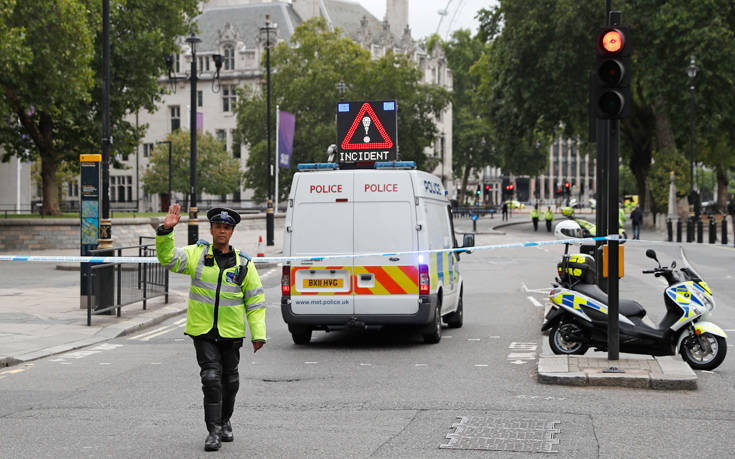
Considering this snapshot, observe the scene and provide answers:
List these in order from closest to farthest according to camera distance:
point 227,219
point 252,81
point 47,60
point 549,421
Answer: point 227,219, point 549,421, point 47,60, point 252,81

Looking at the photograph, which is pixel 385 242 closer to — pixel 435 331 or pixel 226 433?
pixel 435 331

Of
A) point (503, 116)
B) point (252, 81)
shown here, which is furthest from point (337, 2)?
point (503, 116)

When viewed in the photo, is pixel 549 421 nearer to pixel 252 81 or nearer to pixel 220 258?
pixel 220 258

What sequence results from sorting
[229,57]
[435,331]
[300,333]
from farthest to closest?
[229,57] → [300,333] → [435,331]

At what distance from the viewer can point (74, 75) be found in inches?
1225

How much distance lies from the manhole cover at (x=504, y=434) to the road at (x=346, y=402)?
6 cm

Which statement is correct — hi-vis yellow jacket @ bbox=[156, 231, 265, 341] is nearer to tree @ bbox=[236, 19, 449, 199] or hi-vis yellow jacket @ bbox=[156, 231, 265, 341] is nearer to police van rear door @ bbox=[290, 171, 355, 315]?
police van rear door @ bbox=[290, 171, 355, 315]

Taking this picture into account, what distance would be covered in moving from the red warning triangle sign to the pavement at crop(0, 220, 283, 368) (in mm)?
A: 5374

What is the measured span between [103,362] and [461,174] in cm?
10923

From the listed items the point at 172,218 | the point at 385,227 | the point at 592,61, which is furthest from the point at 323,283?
the point at 592,61

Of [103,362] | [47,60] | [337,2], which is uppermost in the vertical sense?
[337,2]

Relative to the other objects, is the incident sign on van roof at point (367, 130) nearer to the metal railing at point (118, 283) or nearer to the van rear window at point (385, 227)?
the metal railing at point (118, 283)

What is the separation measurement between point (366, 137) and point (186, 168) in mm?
58573

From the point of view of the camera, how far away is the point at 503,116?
181 ft
